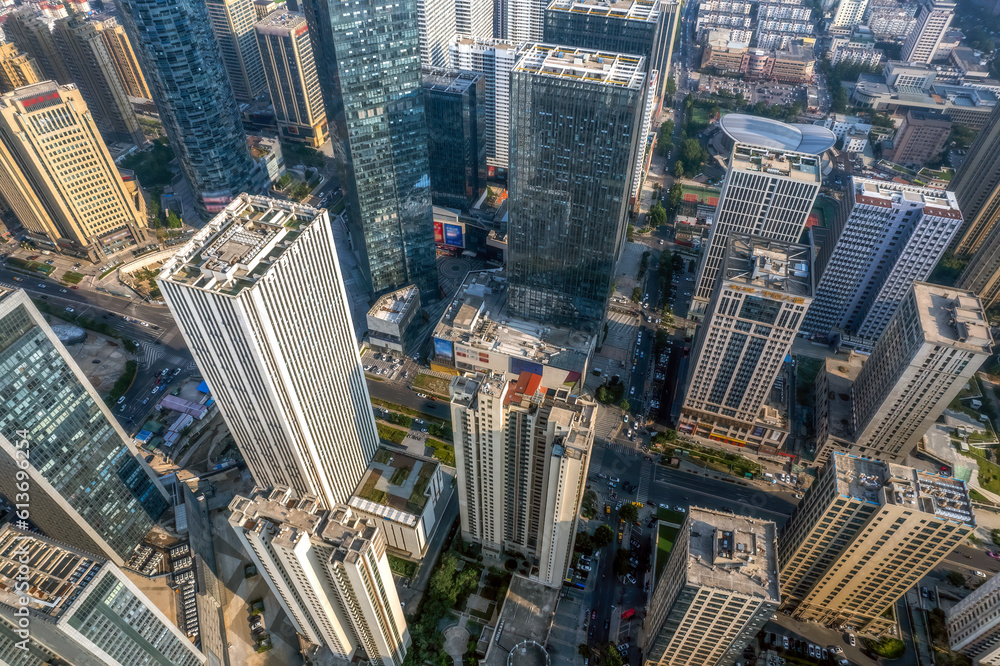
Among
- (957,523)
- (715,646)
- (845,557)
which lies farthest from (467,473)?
(957,523)

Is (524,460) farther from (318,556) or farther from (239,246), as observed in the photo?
(239,246)

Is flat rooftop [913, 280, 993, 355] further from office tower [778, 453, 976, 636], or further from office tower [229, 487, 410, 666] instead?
office tower [229, 487, 410, 666]

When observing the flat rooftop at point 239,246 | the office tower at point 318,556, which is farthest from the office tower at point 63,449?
the office tower at point 318,556

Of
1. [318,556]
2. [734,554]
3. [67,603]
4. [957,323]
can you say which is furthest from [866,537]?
[67,603]

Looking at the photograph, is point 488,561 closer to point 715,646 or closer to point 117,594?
point 715,646

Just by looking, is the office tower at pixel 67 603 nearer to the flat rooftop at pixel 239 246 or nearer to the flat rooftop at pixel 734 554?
the flat rooftop at pixel 239 246

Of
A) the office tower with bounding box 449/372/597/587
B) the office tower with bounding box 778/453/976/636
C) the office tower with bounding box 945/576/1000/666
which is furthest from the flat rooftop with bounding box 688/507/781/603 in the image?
the office tower with bounding box 945/576/1000/666
